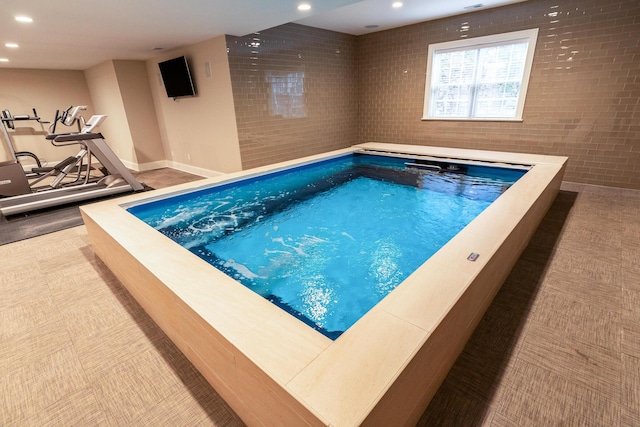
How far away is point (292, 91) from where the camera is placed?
5.31m

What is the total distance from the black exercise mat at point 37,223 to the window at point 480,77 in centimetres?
586

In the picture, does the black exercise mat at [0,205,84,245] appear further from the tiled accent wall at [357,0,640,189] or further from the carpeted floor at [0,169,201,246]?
the tiled accent wall at [357,0,640,189]

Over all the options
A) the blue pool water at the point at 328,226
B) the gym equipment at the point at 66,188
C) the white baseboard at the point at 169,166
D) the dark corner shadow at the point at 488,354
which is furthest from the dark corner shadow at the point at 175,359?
the white baseboard at the point at 169,166

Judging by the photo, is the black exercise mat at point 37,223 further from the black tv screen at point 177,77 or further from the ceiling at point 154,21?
the black tv screen at point 177,77

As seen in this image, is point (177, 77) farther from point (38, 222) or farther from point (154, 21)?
point (38, 222)

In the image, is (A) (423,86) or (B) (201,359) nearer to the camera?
(B) (201,359)

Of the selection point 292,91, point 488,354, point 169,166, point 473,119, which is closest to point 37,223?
point 169,166

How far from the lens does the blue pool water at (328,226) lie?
2.17m

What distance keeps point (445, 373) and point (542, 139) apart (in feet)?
15.2

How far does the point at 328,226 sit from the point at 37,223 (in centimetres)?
352

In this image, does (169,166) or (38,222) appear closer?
(38,222)

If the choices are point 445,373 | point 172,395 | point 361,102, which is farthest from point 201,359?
point 361,102

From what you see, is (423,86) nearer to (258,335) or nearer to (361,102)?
(361,102)

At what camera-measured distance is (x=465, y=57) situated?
16.6 ft
